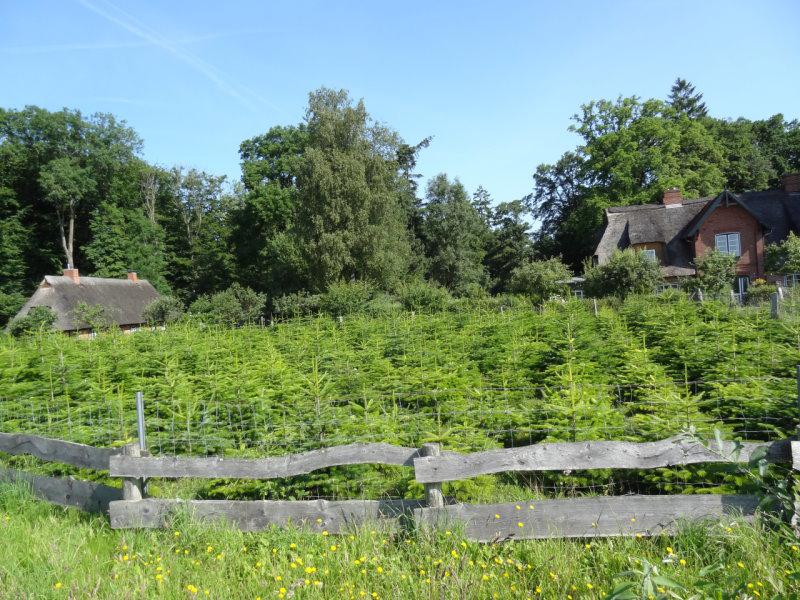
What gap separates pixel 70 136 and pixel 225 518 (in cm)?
5709

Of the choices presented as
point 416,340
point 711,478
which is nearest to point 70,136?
point 416,340

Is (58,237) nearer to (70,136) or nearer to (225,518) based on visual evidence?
(70,136)

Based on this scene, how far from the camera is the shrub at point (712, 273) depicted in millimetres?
26312

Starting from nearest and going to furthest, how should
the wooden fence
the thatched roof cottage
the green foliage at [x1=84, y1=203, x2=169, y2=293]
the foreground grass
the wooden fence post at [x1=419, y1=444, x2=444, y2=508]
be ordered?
the foreground grass → the wooden fence → the wooden fence post at [x1=419, y1=444, x2=444, y2=508] → the thatched roof cottage → the green foliage at [x1=84, y1=203, x2=169, y2=293]

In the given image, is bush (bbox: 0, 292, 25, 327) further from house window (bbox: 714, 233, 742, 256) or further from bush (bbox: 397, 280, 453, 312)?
house window (bbox: 714, 233, 742, 256)

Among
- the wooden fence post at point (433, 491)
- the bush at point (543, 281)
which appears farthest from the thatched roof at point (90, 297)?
the wooden fence post at point (433, 491)

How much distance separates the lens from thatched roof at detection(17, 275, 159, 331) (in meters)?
34.6

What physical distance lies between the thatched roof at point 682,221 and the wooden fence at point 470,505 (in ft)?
114

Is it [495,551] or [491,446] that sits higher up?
[491,446]

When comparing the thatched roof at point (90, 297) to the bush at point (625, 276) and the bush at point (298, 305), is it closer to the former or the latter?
the bush at point (298, 305)

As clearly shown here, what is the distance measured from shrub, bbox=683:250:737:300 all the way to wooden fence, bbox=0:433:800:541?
2454cm

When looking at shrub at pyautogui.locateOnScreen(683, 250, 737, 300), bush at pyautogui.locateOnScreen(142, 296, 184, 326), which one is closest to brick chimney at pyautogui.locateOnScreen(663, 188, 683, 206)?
shrub at pyautogui.locateOnScreen(683, 250, 737, 300)

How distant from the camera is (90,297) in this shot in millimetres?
37281

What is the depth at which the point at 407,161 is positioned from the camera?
5303cm
